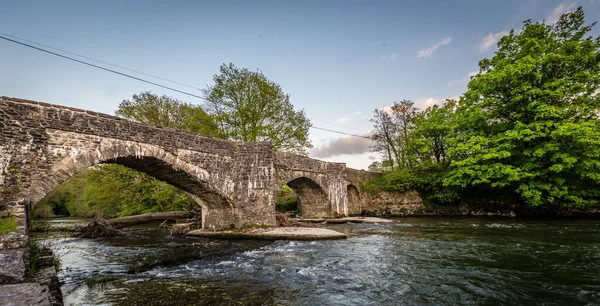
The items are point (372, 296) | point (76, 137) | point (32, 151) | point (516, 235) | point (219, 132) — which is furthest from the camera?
point (219, 132)

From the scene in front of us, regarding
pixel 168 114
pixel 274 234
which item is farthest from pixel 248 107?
pixel 274 234

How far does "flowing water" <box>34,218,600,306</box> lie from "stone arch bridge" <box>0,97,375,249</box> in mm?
2290

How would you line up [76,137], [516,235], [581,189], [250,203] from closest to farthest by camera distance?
[76,137] → [516,235] → [250,203] → [581,189]

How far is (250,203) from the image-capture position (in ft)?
41.1

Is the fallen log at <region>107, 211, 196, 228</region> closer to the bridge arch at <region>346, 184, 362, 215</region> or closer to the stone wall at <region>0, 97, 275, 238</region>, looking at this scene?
the stone wall at <region>0, 97, 275, 238</region>

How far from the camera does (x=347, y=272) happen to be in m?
6.13

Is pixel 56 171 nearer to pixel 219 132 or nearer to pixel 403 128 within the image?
pixel 219 132

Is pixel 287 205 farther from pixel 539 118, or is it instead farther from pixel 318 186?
pixel 539 118

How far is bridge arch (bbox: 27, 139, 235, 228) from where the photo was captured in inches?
291

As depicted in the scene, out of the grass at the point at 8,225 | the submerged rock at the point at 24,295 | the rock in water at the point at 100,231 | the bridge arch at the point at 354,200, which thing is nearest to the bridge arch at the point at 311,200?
the bridge arch at the point at 354,200

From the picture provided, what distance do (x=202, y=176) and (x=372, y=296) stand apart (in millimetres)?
8028

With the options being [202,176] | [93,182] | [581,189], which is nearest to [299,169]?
[202,176]

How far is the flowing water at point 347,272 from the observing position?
462cm

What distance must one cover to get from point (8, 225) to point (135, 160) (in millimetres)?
3587
